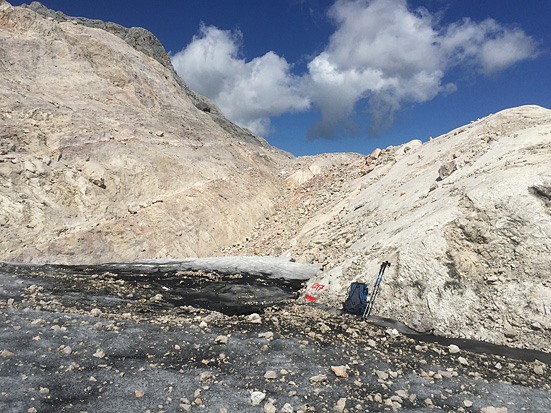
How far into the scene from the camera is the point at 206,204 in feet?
74.3

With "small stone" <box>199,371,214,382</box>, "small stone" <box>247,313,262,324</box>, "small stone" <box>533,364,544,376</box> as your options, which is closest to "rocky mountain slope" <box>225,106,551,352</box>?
"small stone" <box>533,364,544,376</box>

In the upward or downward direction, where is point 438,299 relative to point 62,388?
upward

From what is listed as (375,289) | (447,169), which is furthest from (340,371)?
(447,169)

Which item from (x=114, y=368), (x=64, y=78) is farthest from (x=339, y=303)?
(x=64, y=78)

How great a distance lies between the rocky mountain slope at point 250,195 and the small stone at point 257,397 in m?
5.45

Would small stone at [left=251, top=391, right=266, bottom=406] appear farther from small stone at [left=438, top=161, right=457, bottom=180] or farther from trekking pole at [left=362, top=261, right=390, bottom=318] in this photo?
small stone at [left=438, top=161, right=457, bottom=180]

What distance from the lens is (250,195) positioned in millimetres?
26969

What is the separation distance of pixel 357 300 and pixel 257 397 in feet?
18.0

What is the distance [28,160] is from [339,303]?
57.1 ft

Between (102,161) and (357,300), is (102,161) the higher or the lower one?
the higher one

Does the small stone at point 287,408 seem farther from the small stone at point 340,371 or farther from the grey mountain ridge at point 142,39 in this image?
the grey mountain ridge at point 142,39

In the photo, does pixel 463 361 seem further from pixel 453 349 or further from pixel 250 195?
pixel 250 195

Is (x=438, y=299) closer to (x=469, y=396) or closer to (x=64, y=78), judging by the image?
(x=469, y=396)

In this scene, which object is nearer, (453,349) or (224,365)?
(224,365)
